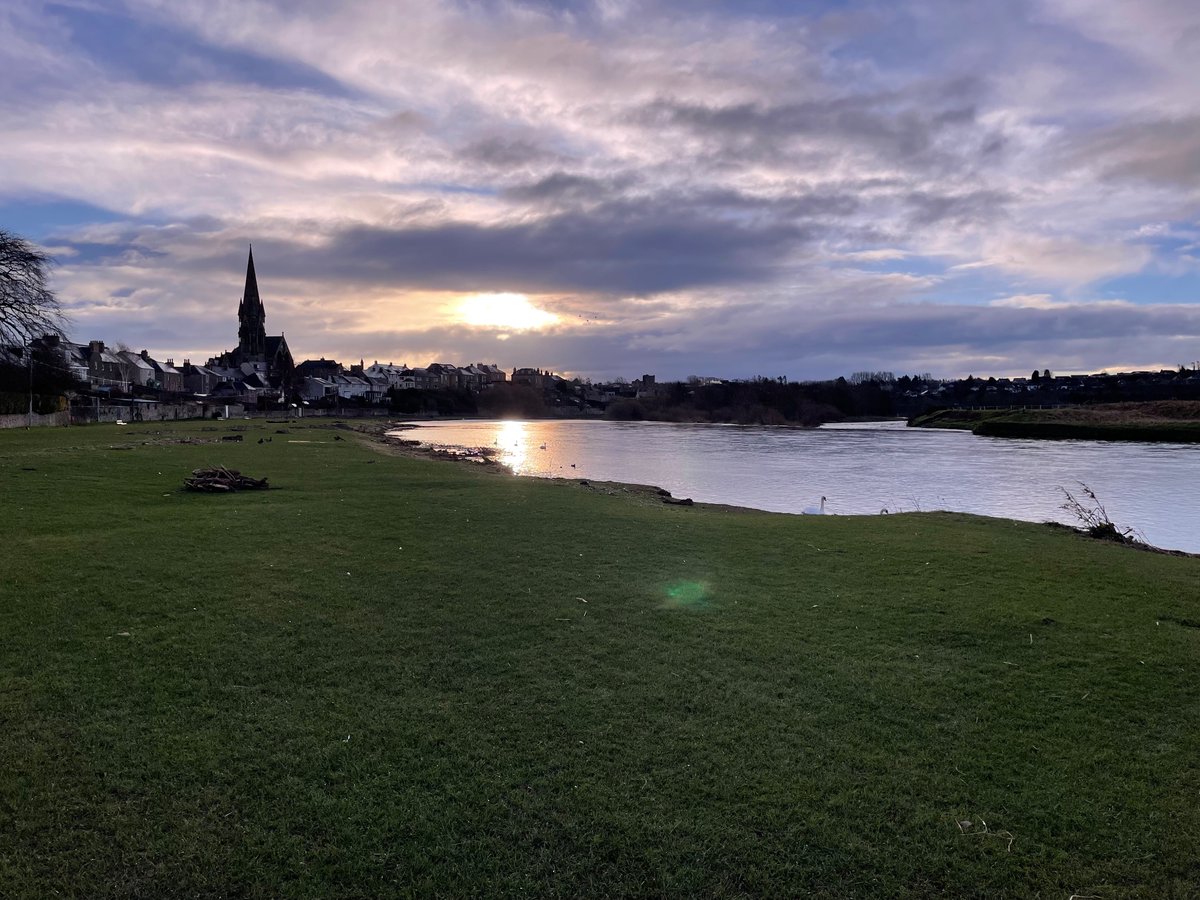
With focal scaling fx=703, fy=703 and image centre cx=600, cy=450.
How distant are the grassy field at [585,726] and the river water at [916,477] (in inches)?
489

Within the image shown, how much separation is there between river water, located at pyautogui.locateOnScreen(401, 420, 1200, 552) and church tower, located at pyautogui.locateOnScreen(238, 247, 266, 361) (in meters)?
124

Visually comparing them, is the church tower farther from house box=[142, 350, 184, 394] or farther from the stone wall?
the stone wall

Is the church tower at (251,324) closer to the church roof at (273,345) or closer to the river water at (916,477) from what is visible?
the church roof at (273,345)

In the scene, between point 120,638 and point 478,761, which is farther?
point 120,638

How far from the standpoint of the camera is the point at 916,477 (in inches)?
1286

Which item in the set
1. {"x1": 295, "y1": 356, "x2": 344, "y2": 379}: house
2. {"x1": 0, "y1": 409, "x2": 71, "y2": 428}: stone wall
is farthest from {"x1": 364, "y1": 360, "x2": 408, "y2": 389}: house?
{"x1": 0, "y1": 409, "x2": 71, "y2": 428}: stone wall

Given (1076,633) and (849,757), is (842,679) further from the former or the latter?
(1076,633)

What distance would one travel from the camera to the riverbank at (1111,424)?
227 ft

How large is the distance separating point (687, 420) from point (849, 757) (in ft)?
424

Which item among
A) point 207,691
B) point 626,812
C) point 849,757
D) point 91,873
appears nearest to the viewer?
point 91,873

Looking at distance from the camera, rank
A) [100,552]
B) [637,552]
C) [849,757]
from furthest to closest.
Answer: [637,552] < [100,552] < [849,757]

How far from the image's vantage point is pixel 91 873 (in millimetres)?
3461

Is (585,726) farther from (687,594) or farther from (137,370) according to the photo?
(137,370)

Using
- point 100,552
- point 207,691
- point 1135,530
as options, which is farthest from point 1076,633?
point 1135,530
